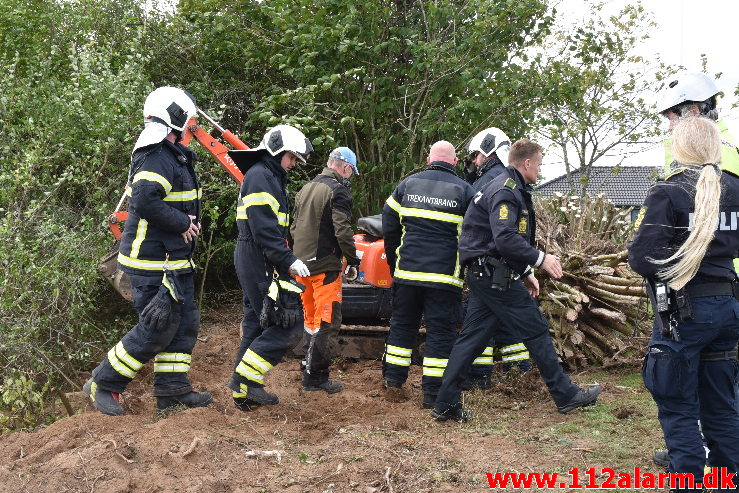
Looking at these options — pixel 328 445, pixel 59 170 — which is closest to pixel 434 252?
pixel 328 445

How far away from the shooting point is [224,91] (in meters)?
10.3

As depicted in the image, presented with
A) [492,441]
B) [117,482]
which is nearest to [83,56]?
[117,482]

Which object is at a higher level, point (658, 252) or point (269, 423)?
point (658, 252)

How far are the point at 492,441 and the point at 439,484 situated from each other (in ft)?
3.18

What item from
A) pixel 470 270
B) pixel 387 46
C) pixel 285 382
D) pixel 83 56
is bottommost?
pixel 285 382

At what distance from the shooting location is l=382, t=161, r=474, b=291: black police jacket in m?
6.17

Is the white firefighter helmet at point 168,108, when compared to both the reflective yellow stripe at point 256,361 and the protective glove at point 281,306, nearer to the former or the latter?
the protective glove at point 281,306

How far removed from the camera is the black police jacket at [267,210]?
19.1 feet

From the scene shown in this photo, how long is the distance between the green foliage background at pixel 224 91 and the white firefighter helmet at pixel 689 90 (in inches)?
181

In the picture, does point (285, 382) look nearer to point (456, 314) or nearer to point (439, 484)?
point (456, 314)

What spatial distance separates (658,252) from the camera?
3.94 m

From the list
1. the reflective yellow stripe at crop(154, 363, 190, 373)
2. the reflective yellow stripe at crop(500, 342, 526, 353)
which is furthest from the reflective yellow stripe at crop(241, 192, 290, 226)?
the reflective yellow stripe at crop(500, 342, 526, 353)

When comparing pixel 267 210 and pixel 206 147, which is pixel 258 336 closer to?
pixel 267 210

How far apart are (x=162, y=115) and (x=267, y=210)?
41.8 inches
